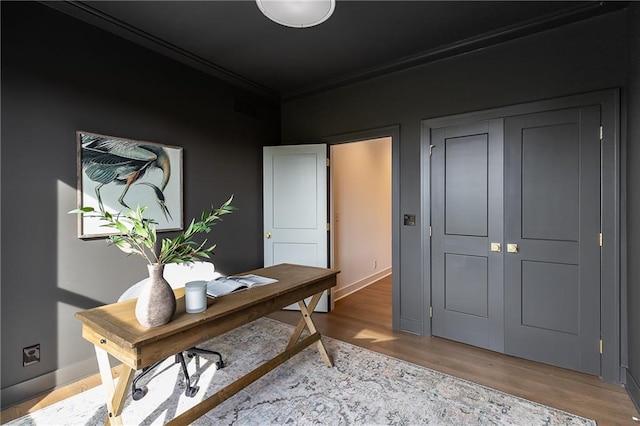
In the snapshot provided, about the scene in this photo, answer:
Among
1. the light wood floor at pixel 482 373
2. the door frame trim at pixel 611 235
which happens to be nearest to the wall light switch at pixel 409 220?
the light wood floor at pixel 482 373

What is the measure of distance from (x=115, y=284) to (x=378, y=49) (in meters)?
3.15

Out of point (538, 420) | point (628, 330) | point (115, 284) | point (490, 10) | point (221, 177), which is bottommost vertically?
point (538, 420)

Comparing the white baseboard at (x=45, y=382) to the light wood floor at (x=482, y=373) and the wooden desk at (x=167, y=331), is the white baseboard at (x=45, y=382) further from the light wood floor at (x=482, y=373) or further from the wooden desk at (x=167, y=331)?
the wooden desk at (x=167, y=331)

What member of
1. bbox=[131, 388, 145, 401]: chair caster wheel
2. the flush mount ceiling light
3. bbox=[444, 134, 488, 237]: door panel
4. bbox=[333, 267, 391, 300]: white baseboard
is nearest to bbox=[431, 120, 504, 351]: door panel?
bbox=[444, 134, 488, 237]: door panel

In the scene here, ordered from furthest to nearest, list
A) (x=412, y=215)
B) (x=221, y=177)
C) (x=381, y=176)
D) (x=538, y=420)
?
1. (x=381, y=176)
2. (x=221, y=177)
3. (x=412, y=215)
4. (x=538, y=420)

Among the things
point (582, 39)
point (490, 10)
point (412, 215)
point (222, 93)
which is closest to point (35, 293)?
point (222, 93)

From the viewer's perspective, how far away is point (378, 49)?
2879mm

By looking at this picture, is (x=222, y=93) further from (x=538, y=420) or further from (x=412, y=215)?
(x=538, y=420)

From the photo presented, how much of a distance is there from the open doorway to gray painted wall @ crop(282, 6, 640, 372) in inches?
22.2

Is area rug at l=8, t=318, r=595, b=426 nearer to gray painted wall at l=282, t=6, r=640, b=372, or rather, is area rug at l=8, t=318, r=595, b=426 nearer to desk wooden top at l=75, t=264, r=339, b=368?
desk wooden top at l=75, t=264, r=339, b=368

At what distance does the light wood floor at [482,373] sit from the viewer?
197 centimetres

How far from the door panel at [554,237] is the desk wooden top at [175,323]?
1953 millimetres

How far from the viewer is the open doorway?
14.5 feet

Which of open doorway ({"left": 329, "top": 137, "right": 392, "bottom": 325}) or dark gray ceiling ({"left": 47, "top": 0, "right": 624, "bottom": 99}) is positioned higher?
dark gray ceiling ({"left": 47, "top": 0, "right": 624, "bottom": 99})
